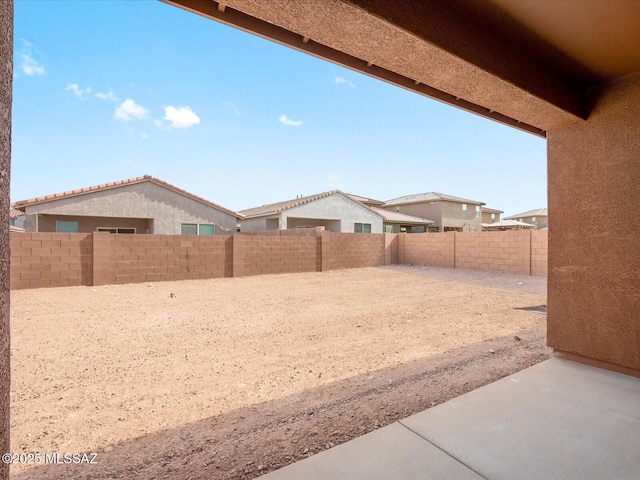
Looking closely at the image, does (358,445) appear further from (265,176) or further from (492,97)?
(265,176)

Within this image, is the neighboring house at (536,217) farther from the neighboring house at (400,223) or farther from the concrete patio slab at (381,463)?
the concrete patio slab at (381,463)

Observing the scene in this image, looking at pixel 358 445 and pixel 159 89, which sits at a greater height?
pixel 159 89

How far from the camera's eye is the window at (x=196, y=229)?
1697cm

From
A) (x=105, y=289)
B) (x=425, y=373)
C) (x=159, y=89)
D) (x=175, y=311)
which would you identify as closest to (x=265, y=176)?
(x=159, y=89)

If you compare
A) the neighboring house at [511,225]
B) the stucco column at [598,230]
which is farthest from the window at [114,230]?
the neighboring house at [511,225]

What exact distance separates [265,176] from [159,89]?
1876cm

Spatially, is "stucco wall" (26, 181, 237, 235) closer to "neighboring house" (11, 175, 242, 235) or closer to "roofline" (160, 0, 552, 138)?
"neighboring house" (11, 175, 242, 235)

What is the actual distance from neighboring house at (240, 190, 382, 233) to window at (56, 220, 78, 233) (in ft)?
29.6

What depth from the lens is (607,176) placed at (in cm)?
304

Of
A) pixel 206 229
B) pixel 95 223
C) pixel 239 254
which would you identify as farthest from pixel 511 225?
pixel 95 223

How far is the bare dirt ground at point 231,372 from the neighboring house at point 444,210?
74.1ft

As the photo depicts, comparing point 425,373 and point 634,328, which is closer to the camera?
point 634,328

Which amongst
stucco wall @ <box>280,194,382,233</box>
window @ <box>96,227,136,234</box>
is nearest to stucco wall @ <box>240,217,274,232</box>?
stucco wall @ <box>280,194,382,233</box>

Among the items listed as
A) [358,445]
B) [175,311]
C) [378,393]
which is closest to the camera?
[358,445]
